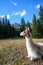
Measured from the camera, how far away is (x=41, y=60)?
10711mm

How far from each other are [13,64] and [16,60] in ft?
1.84

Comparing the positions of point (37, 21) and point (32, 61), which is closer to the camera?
point (32, 61)

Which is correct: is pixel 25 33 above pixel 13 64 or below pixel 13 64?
above

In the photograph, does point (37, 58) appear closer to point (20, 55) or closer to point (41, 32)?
point (20, 55)

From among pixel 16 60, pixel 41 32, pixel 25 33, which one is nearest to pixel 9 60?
pixel 16 60

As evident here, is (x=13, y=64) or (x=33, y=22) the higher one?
(x=33, y=22)

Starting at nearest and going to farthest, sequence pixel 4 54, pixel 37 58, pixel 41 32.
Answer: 1. pixel 37 58
2. pixel 4 54
3. pixel 41 32

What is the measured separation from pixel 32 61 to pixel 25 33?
161cm

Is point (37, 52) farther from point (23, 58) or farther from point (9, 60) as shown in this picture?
point (9, 60)

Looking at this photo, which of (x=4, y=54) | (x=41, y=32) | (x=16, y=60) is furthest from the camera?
(x=41, y=32)

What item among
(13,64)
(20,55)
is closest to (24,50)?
(20,55)

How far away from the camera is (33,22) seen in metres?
52.3

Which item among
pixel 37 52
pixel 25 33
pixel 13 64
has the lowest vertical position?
pixel 13 64

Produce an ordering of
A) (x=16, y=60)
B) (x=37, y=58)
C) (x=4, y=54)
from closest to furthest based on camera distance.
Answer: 1. (x=37, y=58)
2. (x=16, y=60)
3. (x=4, y=54)
